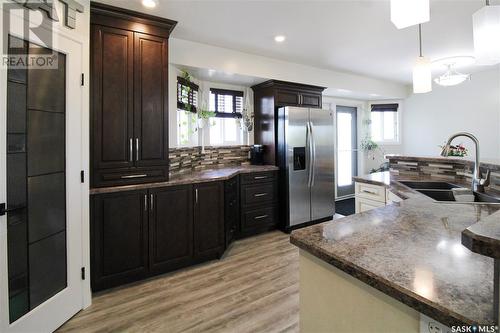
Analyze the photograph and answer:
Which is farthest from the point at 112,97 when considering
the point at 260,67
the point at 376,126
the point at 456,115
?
the point at 456,115

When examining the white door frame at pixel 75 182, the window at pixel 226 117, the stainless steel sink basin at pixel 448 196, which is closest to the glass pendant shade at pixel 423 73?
the stainless steel sink basin at pixel 448 196

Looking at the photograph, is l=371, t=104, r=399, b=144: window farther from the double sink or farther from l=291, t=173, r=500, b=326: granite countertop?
l=291, t=173, r=500, b=326: granite countertop

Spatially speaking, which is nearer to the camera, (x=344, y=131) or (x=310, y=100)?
(x=310, y=100)

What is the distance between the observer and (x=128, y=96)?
232 centimetres

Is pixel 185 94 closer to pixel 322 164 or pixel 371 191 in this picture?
pixel 322 164

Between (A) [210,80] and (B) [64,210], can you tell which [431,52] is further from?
(B) [64,210]

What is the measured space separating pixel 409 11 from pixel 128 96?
7.27 ft

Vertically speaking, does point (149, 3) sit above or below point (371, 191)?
above

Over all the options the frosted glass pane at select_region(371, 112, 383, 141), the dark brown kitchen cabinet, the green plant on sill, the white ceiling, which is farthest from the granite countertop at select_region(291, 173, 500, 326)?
the frosted glass pane at select_region(371, 112, 383, 141)

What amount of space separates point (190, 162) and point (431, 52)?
370 cm

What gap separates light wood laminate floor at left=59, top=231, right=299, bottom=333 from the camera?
1.83 metres

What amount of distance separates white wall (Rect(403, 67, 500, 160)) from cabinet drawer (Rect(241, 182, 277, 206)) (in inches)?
148

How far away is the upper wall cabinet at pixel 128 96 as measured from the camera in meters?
2.21

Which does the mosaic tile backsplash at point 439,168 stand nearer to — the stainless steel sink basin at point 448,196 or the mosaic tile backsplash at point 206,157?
the stainless steel sink basin at point 448,196
